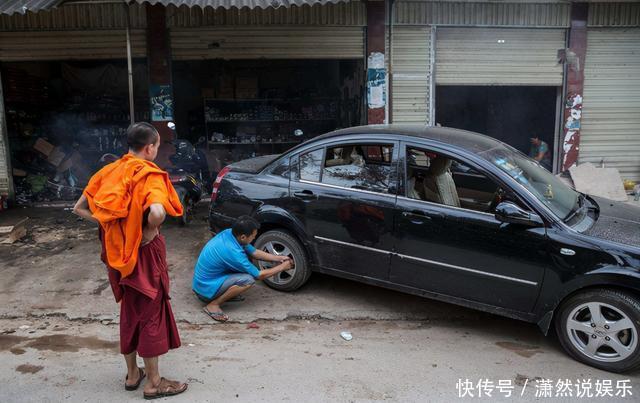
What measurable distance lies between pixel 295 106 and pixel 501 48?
14.3ft

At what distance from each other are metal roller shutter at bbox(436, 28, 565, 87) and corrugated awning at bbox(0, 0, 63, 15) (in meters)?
6.20

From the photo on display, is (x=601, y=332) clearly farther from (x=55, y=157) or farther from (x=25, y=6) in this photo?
(x=55, y=157)

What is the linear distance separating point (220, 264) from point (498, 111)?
9614mm

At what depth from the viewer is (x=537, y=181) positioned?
182 inches

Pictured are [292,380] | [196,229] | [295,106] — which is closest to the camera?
[292,380]

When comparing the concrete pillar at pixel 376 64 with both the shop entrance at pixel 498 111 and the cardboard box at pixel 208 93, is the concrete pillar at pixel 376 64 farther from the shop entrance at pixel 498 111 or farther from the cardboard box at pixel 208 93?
the cardboard box at pixel 208 93

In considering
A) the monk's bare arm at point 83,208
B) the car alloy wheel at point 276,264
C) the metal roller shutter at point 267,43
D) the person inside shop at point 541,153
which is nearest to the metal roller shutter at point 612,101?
the person inside shop at point 541,153

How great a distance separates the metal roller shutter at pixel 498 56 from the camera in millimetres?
9727

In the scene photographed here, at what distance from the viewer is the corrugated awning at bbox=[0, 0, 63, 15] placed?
6806mm

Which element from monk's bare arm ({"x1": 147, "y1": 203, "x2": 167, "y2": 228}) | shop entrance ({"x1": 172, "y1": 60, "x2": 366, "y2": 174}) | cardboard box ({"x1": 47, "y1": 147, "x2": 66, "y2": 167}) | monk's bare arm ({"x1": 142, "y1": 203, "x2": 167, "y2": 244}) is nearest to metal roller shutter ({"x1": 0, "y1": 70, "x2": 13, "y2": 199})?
cardboard box ({"x1": 47, "y1": 147, "x2": 66, "y2": 167})

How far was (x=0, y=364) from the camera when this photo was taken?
4.07 m

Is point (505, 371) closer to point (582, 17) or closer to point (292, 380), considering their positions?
point (292, 380)

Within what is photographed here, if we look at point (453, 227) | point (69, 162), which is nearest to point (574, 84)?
point (453, 227)

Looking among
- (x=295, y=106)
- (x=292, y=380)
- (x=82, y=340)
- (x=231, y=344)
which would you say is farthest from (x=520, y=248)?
(x=295, y=106)
